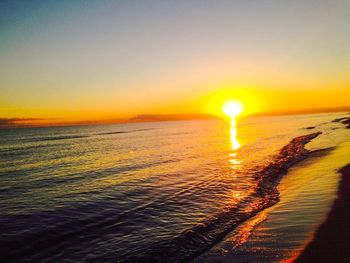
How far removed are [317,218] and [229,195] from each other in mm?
5807

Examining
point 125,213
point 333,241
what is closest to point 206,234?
point 333,241

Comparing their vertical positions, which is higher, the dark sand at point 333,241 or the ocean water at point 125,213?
the dark sand at point 333,241

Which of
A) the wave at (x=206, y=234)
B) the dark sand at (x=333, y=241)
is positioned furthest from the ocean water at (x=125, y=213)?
the dark sand at (x=333, y=241)

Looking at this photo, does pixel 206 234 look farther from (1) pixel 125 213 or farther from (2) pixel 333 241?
(1) pixel 125 213

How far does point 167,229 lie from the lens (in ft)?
38.0

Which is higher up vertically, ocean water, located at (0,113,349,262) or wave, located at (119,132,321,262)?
wave, located at (119,132,321,262)

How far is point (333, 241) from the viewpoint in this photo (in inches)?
351

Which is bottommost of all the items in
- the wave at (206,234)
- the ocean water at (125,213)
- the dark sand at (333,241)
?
the ocean water at (125,213)

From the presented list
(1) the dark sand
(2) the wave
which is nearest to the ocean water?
(2) the wave

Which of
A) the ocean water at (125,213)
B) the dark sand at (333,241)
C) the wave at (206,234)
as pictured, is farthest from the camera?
the ocean water at (125,213)

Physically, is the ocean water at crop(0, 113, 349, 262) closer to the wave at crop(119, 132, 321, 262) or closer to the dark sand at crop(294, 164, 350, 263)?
the wave at crop(119, 132, 321, 262)

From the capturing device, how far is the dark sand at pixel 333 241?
7935 mm

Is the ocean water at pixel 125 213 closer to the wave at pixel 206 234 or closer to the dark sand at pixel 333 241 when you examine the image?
the wave at pixel 206 234

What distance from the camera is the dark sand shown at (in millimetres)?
7935
